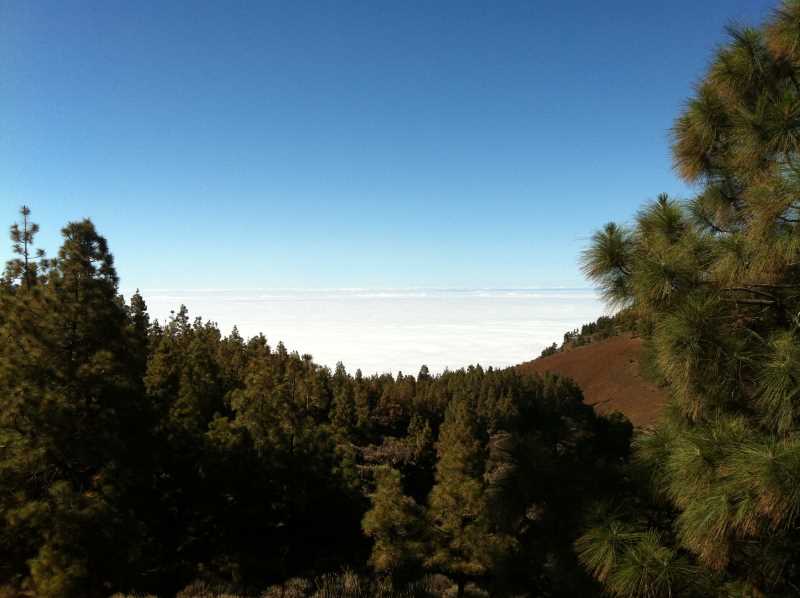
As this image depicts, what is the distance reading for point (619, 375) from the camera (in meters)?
106

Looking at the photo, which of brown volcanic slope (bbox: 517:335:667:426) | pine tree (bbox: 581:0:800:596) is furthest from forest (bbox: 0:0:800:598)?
brown volcanic slope (bbox: 517:335:667:426)

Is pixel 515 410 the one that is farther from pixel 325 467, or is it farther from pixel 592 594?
pixel 592 594

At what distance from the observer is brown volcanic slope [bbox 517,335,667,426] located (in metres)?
84.9

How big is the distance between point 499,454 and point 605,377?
114 metres

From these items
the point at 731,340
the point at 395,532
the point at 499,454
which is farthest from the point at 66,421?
the point at 395,532

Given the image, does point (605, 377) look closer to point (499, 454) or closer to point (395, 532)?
point (395, 532)

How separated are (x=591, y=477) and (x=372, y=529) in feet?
46.6

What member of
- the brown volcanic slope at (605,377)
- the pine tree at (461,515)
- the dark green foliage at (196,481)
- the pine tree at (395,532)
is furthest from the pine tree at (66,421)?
the brown volcanic slope at (605,377)

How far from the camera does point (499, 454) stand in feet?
23.7

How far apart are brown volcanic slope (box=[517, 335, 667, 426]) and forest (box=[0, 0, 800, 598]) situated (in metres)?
59.0

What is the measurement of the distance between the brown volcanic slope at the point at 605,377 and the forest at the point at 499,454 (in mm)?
58955

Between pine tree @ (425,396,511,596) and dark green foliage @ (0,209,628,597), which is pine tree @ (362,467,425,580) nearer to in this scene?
dark green foliage @ (0,209,628,597)

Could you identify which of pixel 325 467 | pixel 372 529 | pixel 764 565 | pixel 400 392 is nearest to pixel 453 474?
pixel 372 529

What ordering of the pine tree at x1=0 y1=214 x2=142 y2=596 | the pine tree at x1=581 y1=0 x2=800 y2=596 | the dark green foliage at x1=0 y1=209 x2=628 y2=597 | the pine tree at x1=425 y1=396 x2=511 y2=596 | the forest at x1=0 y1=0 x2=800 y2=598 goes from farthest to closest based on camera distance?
the pine tree at x1=425 y1=396 x2=511 y2=596, the pine tree at x1=0 y1=214 x2=142 y2=596, the dark green foliage at x1=0 y1=209 x2=628 y2=597, the forest at x1=0 y1=0 x2=800 y2=598, the pine tree at x1=581 y1=0 x2=800 y2=596
